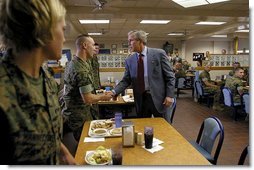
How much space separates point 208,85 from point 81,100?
421cm

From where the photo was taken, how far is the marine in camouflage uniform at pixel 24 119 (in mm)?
703

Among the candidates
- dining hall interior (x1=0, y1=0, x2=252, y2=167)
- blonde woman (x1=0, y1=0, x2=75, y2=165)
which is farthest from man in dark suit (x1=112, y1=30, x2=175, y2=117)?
blonde woman (x1=0, y1=0, x2=75, y2=165)

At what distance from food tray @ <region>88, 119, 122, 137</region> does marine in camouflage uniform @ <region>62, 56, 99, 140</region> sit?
0.45ft

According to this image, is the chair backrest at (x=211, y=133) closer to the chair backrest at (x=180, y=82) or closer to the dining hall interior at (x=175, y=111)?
the dining hall interior at (x=175, y=111)

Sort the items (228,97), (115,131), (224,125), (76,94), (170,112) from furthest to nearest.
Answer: (228,97), (224,125), (170,112), (76,94), (115,131)

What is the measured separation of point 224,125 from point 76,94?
293 cm

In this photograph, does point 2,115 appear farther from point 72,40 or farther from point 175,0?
point 72,40

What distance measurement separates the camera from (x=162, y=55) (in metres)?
2.45

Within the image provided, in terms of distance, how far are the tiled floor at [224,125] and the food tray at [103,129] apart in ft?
2.82

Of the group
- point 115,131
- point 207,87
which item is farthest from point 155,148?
point 207,87

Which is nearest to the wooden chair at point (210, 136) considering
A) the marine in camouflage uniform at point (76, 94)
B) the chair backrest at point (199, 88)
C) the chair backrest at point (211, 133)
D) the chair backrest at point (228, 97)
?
the chair backrest at point (211, 133)

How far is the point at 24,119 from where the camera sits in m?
0.73

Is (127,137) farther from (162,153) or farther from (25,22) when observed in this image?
(25,22)

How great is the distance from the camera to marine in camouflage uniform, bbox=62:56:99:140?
1.93 m
